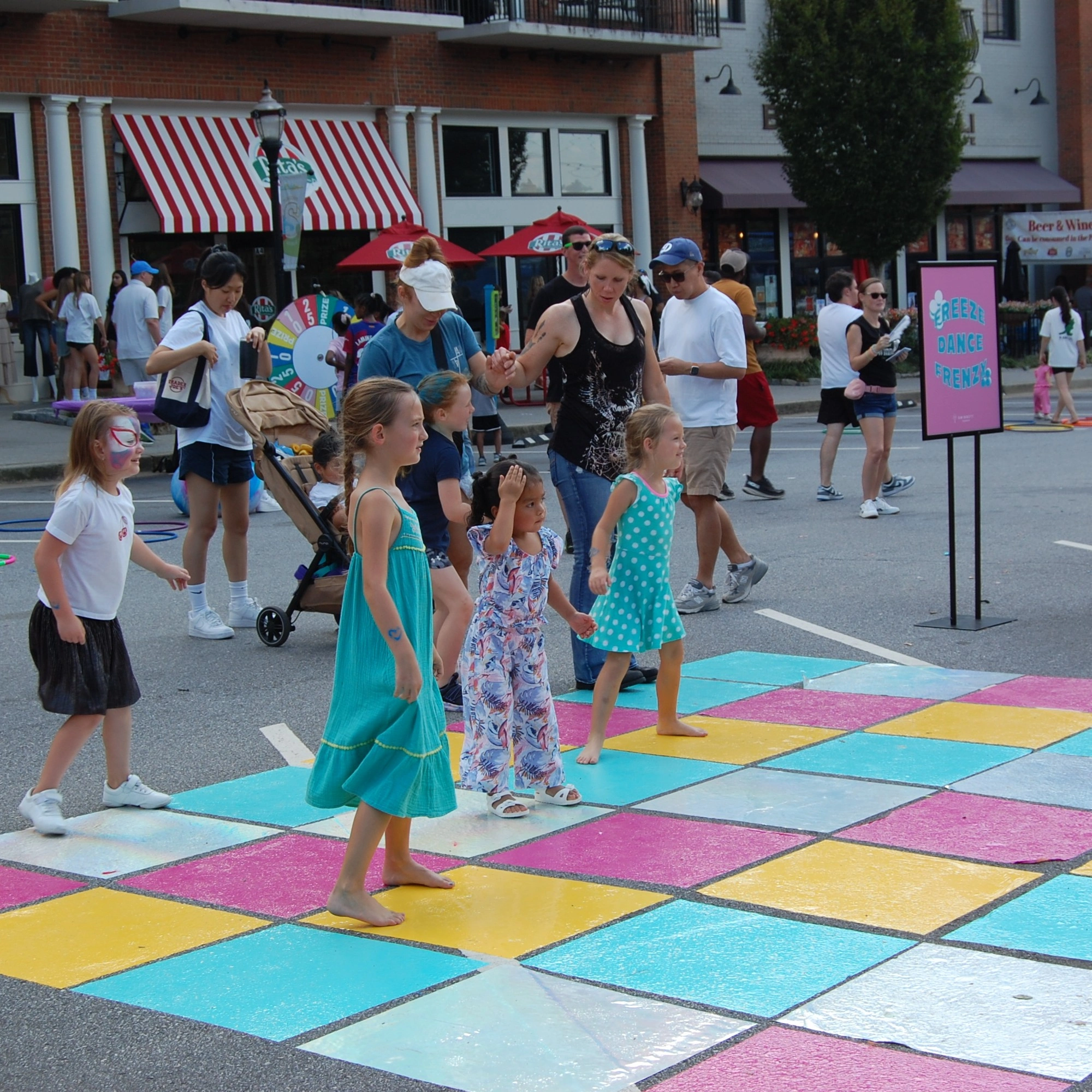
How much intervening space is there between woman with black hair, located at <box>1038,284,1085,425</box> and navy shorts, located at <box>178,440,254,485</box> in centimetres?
1337

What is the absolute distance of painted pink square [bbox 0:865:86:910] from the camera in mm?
4664

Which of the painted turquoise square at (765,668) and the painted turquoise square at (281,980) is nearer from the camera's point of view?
the painted turquoise square at (281,980)

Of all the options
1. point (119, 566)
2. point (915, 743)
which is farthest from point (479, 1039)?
point (915, 743)

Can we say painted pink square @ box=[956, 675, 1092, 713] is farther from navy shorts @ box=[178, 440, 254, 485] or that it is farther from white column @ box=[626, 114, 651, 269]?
white column @ box=[626, 114, 651, 269]

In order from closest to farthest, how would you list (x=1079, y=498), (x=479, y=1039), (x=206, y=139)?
(x=479, y=1039)
(x=1079, y=498)
(x=206, y=139)

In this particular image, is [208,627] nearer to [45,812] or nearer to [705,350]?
[705,350]

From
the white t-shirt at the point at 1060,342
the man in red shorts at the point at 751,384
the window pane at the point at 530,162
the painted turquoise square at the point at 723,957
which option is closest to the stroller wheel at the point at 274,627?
the painted turquoise square at the point at 723,957

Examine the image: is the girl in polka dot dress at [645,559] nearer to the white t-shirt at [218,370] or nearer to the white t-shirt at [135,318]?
the white t-shirt at [218,370]

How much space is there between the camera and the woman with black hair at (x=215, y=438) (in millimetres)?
8273

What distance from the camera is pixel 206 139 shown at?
24.1 metres

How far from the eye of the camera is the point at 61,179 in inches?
890

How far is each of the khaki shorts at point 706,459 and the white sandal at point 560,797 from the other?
11.3ft

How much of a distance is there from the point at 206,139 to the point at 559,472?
18862 mm

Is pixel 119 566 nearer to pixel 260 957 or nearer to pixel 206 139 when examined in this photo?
pixel 260 957
